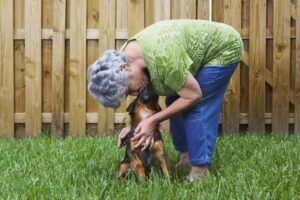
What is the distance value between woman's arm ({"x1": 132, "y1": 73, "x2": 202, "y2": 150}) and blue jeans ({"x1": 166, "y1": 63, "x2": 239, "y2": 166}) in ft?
0.65

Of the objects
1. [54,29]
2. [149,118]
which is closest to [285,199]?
[149,118]

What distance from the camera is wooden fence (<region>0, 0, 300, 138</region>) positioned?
5535 mm

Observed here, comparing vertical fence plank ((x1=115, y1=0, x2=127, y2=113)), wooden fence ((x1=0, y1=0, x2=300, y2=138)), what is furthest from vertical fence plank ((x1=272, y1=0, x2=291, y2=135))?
vertical fence plank ((x1=115, y1=0, x2=127, y2=113))

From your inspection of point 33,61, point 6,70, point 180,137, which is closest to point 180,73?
point 180,137

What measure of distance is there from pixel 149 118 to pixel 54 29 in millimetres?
2627

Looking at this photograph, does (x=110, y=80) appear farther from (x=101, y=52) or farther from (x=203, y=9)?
(x=203, y=9)

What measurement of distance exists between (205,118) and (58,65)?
249cm

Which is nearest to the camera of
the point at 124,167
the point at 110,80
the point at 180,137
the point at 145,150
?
the point at 110,80

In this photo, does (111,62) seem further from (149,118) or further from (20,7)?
(20,7)

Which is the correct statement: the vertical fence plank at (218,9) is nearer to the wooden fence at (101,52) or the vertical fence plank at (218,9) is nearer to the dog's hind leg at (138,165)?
the wooden fence at (101,52)

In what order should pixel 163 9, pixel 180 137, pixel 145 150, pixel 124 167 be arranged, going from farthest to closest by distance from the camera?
pixel 163 9 < pixel 180 137 < pixel 124 167 < pixel 145 150

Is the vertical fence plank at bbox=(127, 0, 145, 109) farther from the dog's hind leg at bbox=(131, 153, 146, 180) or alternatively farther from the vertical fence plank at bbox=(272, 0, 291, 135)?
the dog's hind leg at bbox=(131, 153, 146, 180)

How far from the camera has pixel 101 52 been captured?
5551mm

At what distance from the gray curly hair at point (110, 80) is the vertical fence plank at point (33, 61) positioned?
256 cm
